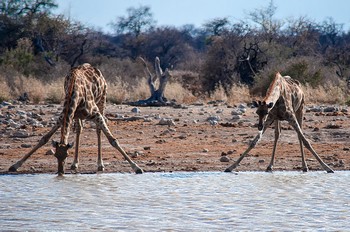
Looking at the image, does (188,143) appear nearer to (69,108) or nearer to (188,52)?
(69,108)

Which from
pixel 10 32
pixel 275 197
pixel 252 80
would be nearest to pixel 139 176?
pixel 275 197

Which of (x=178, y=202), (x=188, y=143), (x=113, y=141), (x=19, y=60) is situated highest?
(x=19, y=60)

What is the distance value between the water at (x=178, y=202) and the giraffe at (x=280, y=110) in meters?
0.41

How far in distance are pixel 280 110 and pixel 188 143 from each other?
2.72 meters

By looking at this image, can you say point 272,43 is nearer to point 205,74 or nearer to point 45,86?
point 205,74

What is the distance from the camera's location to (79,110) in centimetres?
1111

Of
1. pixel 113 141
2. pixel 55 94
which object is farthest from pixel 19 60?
pixel 113 141

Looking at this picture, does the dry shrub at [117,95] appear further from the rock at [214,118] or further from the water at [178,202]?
the water at [178,202]

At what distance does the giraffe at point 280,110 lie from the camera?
436 inches

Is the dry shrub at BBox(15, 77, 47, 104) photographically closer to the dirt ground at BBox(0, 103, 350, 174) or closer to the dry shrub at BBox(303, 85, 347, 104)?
the dirt ground at BBox(0, 103, 350, 174)

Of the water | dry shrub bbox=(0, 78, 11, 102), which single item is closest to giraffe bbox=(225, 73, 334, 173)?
the water

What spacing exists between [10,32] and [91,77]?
98.8 ft

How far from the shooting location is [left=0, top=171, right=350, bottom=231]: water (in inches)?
281

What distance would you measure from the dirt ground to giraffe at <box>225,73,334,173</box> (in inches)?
20.4
